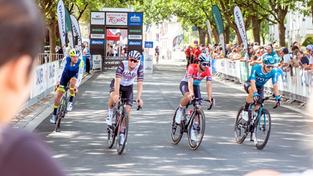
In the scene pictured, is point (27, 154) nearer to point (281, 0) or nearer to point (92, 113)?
point (92, 113)

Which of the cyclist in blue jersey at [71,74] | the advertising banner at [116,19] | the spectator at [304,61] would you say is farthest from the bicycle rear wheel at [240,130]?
the advertising banner at [116,19]

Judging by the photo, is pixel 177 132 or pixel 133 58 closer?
pixel 133 58

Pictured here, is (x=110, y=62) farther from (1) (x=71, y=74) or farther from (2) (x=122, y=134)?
(2) (x=122, y=134)

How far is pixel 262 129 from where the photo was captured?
41.2 ft

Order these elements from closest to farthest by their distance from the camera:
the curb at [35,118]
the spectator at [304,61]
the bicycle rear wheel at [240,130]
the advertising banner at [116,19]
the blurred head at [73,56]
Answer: the bicycle rear wheel at [240,130], the blurred head at [73,56], the curb at [35,118], the spectator at [304,61], the advertising banner at [116,19]

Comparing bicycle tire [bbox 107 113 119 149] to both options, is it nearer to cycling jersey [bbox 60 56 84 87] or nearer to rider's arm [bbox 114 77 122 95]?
rider's arm [bbox 114 77 122 95]

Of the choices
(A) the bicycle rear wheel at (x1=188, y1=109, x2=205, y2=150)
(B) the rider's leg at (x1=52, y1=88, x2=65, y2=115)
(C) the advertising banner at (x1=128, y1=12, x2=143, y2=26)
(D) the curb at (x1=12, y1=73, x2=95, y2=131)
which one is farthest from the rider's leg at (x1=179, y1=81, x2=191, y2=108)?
(C) the advertising banner at (x1=128, y1=12, x2=143, y2=26)

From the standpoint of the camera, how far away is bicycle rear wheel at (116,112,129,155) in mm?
11586

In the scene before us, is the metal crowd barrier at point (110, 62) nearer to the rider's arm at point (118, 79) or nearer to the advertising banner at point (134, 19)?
the advertising banner at point (134, 19)

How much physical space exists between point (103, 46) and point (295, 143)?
124ft

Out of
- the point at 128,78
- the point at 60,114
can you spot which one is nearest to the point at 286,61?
the point at 60,114

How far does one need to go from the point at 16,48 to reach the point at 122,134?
10.4 meters

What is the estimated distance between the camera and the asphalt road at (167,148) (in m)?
10.2

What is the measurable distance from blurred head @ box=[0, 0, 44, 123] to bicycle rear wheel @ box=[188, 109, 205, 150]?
35.4 ft
